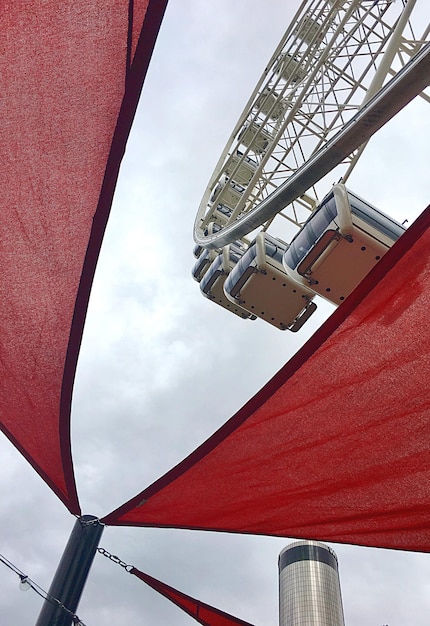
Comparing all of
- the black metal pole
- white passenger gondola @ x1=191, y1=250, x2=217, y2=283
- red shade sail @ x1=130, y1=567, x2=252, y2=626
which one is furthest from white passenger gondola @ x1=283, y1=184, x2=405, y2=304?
white passenger gondola @ x1=191, y1=250, x2=217, y2=283

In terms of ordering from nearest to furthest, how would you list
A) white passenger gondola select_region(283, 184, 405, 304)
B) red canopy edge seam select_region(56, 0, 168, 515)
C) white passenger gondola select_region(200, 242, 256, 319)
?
red canopy edge seam select_region(56, 0, 168, 515), white passenger gondola select_region(283, 184, 405, 304), white passenger gondola select_region(200, 242, 256, 319)

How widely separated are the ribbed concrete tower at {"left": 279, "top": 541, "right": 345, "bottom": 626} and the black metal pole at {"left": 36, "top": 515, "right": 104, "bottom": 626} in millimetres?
64967

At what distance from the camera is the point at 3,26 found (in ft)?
7.94

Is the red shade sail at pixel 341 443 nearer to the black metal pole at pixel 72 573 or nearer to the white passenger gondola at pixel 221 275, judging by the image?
the black metal pole at pixel 72 573

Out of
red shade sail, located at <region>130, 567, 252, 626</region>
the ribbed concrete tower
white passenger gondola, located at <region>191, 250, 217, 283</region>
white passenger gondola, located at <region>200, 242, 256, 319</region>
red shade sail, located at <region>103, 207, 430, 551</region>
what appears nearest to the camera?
red shade sail, located at <region>103, 207, 430, 551</region>

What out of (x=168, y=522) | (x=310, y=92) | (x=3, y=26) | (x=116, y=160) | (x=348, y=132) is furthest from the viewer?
(x=310, y=92)

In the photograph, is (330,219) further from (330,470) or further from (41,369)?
(41,369)

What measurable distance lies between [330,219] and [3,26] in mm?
3456

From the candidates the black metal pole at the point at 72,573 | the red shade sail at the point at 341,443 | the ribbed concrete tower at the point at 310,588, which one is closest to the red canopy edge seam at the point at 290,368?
the red shade sail at the point at 341,443

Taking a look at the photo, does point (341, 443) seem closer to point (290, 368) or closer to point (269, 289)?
point (290, 368)

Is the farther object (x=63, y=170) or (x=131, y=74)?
(x=63, y=170)

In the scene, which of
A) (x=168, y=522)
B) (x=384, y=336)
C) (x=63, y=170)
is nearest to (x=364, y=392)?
(x=384, y=336)

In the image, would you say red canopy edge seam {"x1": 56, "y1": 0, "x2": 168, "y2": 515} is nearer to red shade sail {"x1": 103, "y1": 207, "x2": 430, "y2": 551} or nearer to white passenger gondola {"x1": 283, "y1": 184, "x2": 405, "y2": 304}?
red shade sail {"x1": 103, "y1": 207, "x2": 430, "y2": 551}

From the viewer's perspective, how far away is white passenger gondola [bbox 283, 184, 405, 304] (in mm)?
5012
